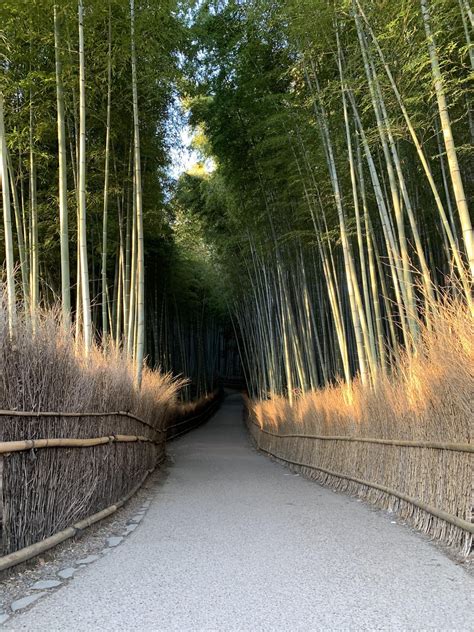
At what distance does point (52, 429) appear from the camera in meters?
3.06

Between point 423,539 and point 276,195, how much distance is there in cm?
609

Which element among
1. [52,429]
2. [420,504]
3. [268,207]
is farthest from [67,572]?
[268,207]

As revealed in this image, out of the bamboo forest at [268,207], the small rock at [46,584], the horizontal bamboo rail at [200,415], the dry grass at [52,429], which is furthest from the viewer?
the horizontal bamboo rail at [200,415]

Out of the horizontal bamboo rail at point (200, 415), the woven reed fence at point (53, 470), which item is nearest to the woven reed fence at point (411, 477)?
the woven reed fence at point (53, 470)

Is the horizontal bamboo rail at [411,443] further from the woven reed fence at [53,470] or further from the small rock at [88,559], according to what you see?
the woven reed fence at [53,470]

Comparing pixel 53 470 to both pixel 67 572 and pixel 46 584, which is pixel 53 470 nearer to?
pixel 67 572

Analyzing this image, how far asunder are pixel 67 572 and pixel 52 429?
0.82 meters

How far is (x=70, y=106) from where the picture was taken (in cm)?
600

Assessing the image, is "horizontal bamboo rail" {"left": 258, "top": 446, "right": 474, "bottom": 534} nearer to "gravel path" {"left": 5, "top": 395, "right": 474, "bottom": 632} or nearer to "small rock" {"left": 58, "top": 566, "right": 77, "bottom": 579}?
"gravel path" {"left": 5, "top": 395, "right": 474, "bottom": 632}

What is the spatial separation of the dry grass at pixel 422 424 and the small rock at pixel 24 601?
6.93 ft

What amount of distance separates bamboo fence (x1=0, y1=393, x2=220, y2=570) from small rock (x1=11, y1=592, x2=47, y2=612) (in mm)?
195

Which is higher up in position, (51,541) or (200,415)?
(200,415)

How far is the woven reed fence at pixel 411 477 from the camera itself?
2.85m

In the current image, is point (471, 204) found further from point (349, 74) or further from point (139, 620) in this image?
point (139, 620)
